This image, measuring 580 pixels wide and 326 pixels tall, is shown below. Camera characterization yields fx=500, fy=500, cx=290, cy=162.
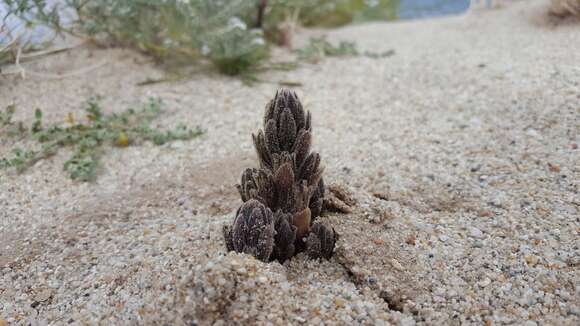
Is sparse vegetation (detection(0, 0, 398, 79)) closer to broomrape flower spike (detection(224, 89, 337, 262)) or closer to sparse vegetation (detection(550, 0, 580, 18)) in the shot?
sparse vegetation (detection(550, 0, 580, 18))

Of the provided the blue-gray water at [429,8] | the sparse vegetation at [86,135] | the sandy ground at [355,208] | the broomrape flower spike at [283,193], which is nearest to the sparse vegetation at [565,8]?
the sandy ground at [355,208]

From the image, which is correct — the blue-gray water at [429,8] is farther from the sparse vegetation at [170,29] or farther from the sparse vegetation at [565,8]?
the sparse vegetation at [170,29]

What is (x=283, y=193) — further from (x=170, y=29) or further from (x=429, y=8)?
(x=429, y=8)

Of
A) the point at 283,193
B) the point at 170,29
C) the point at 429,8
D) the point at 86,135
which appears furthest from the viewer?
the point at 429,8

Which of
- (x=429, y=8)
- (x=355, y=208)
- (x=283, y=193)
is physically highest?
(x=429, y=8)

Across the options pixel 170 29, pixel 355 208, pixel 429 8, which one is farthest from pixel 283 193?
pixel 429 8

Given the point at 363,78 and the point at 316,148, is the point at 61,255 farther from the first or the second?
the point at 363,78

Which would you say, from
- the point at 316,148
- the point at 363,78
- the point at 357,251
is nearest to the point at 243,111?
the point at 316,148
